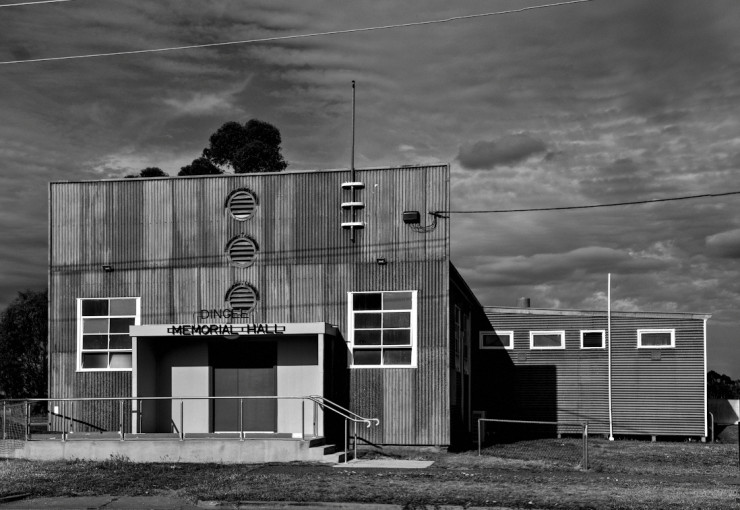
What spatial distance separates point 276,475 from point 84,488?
3.51 metres

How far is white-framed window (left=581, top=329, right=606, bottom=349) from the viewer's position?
35812mm

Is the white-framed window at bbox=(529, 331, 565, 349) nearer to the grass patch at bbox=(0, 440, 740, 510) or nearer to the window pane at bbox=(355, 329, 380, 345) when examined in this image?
the grass patch at bbox=(0, 440, 740, 510)

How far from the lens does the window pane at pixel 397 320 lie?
78.9 feet

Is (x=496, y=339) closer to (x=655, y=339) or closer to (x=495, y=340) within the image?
(x=495, y=340)

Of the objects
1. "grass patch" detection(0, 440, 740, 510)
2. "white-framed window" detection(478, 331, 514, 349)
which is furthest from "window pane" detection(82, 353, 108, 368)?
"white-framed window" detection(478, 331, 514, 349)

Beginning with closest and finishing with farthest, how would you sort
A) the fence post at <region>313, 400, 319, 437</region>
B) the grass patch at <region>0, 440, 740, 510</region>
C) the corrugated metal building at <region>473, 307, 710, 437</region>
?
the grass patch at <region>0, 440, 740, 510</region> → the fence post at <region>313, 400, 319, 437</region> → the corrugated metal building at <region>473, 307, 710, 437</region>

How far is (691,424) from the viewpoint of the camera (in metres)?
34.9

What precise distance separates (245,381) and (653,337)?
17.6m

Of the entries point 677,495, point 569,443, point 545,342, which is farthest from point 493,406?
point 677,495

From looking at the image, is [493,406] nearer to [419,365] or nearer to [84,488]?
[419,365]

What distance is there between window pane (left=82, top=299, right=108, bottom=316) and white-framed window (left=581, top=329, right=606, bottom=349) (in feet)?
60.7

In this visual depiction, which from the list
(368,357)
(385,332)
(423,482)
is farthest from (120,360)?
(423,482)

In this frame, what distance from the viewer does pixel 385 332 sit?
950 inches

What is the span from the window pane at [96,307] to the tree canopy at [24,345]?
40.2m
